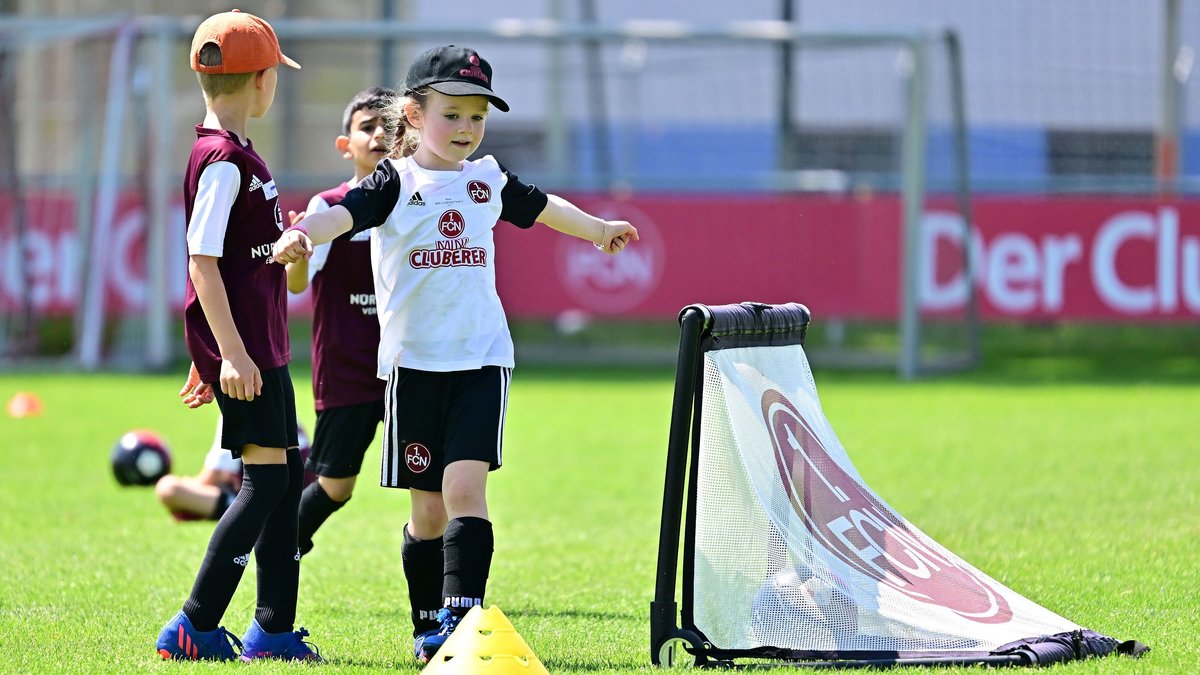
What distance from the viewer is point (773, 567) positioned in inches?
176

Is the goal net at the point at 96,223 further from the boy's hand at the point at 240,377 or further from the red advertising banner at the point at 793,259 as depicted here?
the boy's hand at the point at 240,377

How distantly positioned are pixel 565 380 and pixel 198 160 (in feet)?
33.4

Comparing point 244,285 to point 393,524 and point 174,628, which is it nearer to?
point 174,628

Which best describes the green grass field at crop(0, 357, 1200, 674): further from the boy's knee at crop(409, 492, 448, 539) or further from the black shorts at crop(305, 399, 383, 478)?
the black shorts at crop(305, 399, 383, 478)

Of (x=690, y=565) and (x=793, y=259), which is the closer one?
(x=690, y=565)

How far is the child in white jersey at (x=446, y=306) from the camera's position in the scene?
4.62 m

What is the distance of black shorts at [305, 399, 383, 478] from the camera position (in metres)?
5.57

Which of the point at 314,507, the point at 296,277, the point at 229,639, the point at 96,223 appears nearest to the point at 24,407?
the point at 96,223

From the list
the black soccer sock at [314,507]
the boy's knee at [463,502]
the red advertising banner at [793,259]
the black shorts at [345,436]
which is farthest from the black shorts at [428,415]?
the red advertising banner at [793,259]

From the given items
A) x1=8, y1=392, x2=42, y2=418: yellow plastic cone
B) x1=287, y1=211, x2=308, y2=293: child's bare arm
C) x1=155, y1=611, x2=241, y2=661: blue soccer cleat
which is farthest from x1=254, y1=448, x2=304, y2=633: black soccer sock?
x1=8, y1=392, x2=42, y2=418: yellow plastic cone

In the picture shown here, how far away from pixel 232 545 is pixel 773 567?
5.14 ft

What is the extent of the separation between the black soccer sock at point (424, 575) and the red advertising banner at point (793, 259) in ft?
33.1

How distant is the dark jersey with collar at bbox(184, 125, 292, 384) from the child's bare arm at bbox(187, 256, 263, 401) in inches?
3.2

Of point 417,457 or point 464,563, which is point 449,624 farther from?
point 417,457
